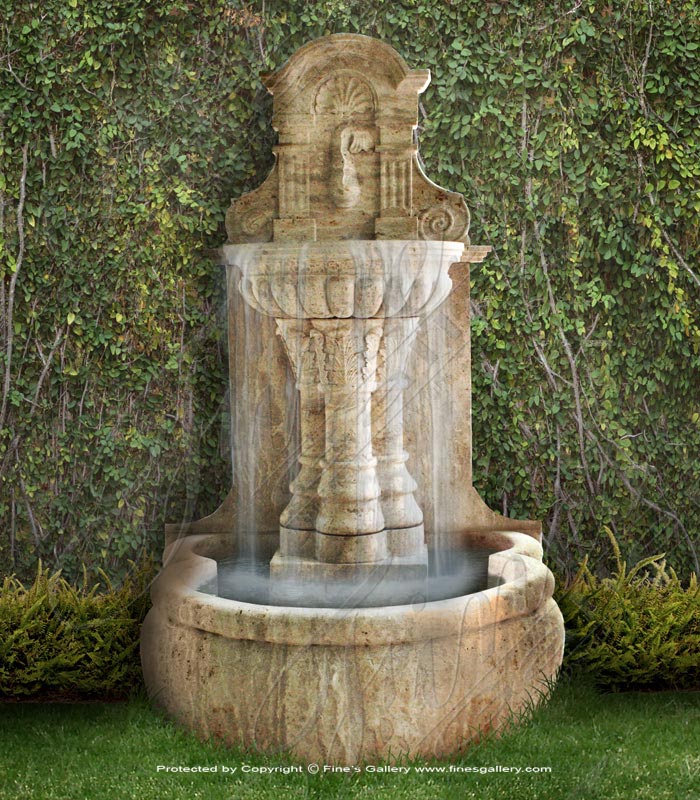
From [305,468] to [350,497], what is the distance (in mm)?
276

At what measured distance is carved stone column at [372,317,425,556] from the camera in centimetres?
411

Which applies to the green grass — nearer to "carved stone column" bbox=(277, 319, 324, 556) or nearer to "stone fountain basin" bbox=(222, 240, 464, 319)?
"carved stone column" bbox=(277, 319, 324, 556)

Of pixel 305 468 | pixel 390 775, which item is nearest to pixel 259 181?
pixel 305 468

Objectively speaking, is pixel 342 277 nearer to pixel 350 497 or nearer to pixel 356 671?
pixel 350 497

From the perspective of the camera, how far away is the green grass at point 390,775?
3322 mm

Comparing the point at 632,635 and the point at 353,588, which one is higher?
the point at 353,588

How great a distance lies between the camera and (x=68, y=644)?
430cm

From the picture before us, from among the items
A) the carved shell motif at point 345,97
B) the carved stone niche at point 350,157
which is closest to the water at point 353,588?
the carved stone niche at point 350,157

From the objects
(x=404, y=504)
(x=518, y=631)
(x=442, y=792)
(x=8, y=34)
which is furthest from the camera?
(x=8, y=34)

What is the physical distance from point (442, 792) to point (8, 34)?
3587 mm

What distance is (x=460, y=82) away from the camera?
468cm

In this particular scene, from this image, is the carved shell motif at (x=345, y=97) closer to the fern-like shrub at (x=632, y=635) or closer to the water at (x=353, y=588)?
the water at (x=353, y=588)

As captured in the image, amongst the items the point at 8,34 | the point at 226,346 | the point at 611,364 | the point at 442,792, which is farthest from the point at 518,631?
the point at 8,34

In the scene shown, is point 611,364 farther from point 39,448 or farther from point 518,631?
point 39,448
